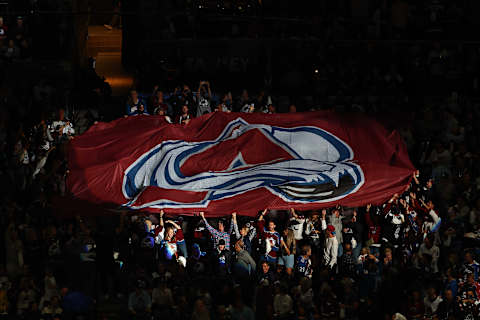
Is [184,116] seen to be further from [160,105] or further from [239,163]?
[239,163]

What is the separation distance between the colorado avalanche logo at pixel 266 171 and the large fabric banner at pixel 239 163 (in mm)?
21

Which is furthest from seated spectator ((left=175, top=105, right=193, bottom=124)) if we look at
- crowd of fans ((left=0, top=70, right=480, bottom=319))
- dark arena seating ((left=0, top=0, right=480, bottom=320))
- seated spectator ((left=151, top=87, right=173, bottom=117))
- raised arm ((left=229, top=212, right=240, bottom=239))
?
raised arm ((left=229, top=212, right=240, bottom=239))

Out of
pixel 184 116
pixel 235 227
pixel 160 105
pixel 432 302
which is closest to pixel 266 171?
pixel 235 227

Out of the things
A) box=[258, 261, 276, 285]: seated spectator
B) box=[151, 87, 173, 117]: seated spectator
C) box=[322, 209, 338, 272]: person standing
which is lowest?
box=[258, 261, 276, 285]: seated spectator

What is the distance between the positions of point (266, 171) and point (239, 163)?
0.84m

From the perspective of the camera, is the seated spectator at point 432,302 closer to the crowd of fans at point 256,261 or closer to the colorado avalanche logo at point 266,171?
the crowd of fans at point 256,261

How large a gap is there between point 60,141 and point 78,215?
14.8 ft

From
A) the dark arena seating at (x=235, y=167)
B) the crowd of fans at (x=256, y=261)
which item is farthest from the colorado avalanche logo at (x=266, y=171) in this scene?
the crowd of fans at (x=256, y=261)

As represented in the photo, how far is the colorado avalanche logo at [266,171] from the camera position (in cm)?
2562

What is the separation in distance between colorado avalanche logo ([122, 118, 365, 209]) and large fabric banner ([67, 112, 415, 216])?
0.02 meters

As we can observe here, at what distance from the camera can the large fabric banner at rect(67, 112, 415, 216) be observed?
83.6 feet

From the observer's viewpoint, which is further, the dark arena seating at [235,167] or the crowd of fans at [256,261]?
the dark arena seating at [235,167]

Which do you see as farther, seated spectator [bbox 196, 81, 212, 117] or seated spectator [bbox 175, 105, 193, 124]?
seated spectator [bbox 196, 81, 212, 117]

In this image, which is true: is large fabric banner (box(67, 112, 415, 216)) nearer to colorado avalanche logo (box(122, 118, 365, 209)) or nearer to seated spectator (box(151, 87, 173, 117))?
colorado avalanche logo (box(122, 118, 365, 209))
